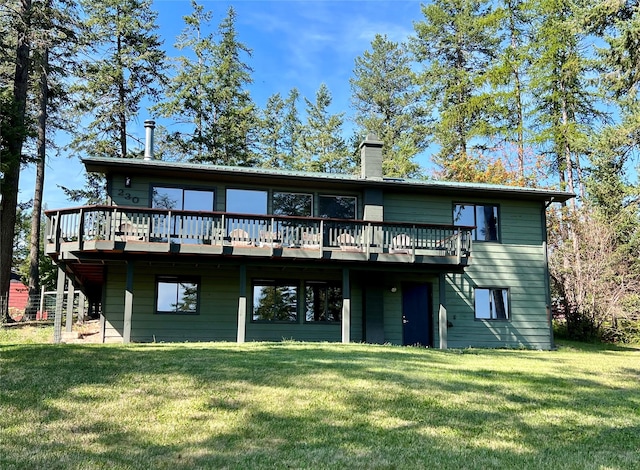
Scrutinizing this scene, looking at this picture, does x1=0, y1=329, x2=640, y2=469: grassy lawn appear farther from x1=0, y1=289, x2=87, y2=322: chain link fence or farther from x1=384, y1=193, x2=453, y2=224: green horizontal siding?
x1=0, y1=289, x2=87, y2=322: chain link fence

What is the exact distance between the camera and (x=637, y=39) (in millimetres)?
16406

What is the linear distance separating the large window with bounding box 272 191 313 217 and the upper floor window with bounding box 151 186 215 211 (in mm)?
1874

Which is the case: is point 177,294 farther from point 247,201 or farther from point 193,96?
point 193,96

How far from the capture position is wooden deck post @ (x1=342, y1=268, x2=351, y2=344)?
14.6 m

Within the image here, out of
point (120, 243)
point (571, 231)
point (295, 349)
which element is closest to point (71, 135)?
point (120, 243)

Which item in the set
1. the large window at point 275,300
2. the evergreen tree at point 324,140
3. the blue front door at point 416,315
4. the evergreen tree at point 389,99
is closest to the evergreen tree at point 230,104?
the evergreen tree at point 324,140

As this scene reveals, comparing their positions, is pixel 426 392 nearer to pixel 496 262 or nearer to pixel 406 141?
pixel 496 262

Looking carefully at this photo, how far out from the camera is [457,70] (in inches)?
1221

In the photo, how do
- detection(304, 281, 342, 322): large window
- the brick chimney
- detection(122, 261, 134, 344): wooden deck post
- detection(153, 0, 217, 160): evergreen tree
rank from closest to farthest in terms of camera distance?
detection(122, 261, 134, 344): wooden deck post → detection(304, 281, 342, 322): large window → the brick chimney → detection(153, 0, 217, 160): evergreen tree

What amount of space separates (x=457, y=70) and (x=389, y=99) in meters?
5.33

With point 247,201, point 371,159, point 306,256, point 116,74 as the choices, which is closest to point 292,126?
point 116,74

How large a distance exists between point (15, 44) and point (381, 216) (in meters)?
15.9

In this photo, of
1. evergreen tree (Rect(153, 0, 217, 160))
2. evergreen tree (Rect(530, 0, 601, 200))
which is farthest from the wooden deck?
evergreen tree (Rect(153, 0, 217, 160))

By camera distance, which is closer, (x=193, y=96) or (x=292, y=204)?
(x=292, y=204)
